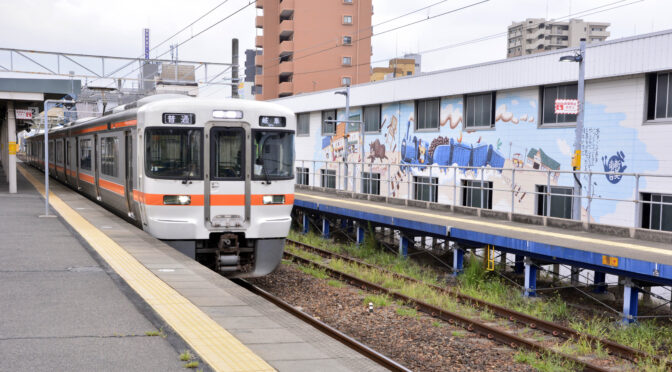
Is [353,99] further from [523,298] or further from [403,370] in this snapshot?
[403,370]

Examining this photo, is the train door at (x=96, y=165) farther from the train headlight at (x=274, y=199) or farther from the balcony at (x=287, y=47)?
the balcony at (x=287, y=47)

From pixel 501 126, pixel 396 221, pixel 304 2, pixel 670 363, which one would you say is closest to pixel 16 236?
pixel 396 221

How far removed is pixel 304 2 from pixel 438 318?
49437 millimetres

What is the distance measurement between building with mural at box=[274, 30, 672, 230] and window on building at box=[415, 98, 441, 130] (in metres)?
0.05

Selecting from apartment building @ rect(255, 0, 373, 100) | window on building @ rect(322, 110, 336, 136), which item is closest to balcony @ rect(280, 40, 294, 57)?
apartment building @ rect(255, 0, 373, 100)

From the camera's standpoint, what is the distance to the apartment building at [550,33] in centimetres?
9606

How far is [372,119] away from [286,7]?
94.5 feet

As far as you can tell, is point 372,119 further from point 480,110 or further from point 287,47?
point 287,47

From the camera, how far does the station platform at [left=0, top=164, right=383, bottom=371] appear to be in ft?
18.1

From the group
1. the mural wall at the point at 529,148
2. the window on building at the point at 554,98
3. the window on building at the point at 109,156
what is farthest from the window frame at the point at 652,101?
the window on building at the point at 109,156

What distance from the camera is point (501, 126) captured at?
23562 mm

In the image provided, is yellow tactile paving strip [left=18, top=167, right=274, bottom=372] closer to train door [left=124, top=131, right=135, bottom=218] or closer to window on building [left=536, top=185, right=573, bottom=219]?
train door [left=124, top=131, right=135, bottom=218]

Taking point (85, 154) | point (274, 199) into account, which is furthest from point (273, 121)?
point (85, 154)

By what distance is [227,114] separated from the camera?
424 inches
